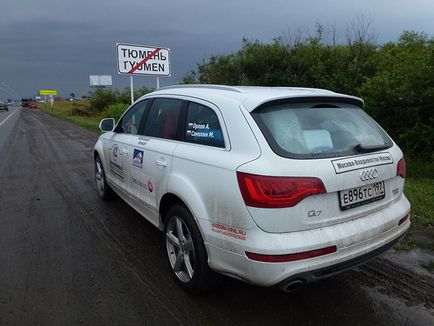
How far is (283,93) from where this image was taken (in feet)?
11.3

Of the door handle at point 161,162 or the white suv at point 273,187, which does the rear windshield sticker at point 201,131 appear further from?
the door handle at point 161,162

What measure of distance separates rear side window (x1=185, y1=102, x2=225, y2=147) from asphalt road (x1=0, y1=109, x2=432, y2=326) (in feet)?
4.27

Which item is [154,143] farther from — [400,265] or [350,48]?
[350,48]

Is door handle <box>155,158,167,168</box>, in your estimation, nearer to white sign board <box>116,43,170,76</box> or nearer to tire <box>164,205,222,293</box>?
tire <box>164,205,222,293</box>

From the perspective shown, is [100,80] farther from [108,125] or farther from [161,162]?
[161,162]

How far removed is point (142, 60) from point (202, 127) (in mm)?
10270

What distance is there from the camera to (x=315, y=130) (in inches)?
127

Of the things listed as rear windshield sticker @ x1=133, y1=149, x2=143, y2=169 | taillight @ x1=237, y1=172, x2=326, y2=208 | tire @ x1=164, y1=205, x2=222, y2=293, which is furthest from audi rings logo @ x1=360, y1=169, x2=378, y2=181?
rear windshield sticker @ x1=133, y1=149, x2=143, y2=169

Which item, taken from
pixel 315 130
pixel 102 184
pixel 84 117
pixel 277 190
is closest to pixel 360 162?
pixel 315 130

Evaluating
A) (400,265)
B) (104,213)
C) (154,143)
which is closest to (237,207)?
(154,143)

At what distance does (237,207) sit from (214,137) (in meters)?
0.72

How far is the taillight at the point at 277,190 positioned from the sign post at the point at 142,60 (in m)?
10.4

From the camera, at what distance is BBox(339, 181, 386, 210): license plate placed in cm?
303

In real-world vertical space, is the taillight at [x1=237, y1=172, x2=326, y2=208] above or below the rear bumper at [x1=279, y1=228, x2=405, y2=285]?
above
